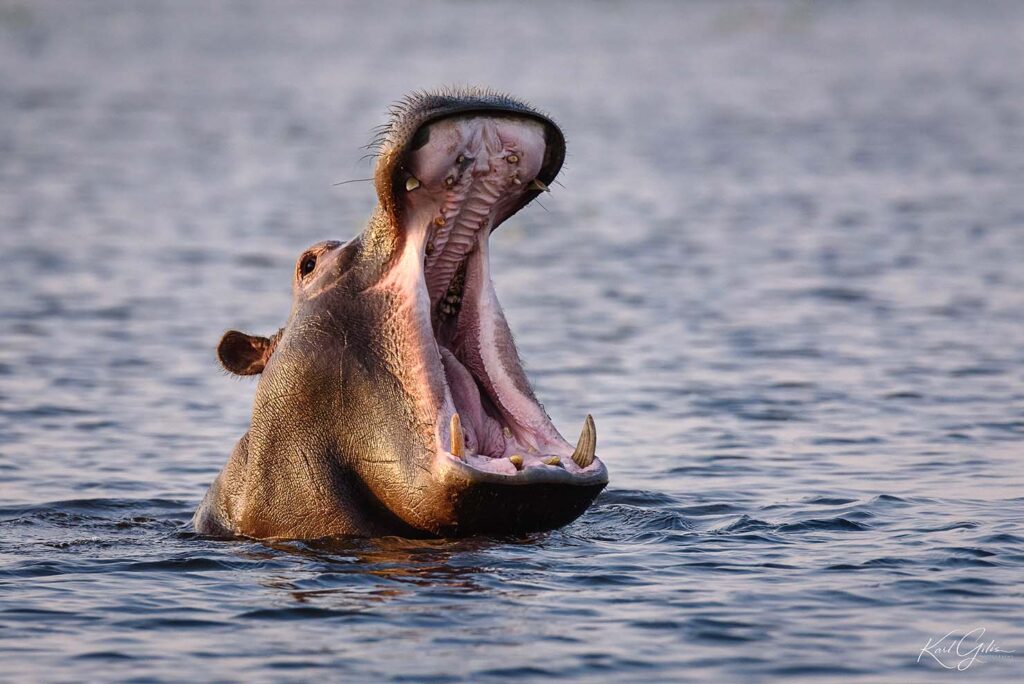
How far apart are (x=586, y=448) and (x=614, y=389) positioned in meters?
5.67

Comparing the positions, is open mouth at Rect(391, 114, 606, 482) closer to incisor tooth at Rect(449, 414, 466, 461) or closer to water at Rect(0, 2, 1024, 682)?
incisor tooth at Rect(449, 414, 466, 461)

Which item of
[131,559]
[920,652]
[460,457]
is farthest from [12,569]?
[920,652]

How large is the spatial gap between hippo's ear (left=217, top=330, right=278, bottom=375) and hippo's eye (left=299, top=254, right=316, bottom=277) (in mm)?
399

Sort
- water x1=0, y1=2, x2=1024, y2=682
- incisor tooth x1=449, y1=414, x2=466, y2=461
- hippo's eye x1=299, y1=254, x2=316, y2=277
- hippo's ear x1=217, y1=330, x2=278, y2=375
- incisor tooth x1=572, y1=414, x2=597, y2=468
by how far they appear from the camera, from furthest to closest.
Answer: hippo's ear x1=217, y1=330, x2=278, y2=375
hippo's eye x1=299, y1=254, x2=316, y2=277
incisor tooth x1=572, y1=414, x2=597, y2=468
incisor tooth x1=449, y1=414, x2=466, y2=461
water x1=0, y1=2, x2=1024, y2=682

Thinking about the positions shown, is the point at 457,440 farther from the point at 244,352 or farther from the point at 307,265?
the point at 244,352

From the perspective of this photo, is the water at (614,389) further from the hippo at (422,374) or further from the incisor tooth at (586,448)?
the incisor tooth at (586,448)

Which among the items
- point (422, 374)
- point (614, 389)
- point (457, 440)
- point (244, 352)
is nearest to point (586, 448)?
point (457, 440)

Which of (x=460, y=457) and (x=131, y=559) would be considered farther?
(x=131, y=559)

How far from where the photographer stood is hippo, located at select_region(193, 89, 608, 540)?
7.99 m

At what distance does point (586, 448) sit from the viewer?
8.12 metres

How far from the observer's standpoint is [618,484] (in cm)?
1098

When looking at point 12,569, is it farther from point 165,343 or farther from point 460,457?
point 165,343

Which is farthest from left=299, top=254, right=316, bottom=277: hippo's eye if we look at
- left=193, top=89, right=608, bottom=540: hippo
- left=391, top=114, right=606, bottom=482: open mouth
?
left=391, top=114, right=606, bottom=482: open mouth

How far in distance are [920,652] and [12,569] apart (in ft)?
13.6
